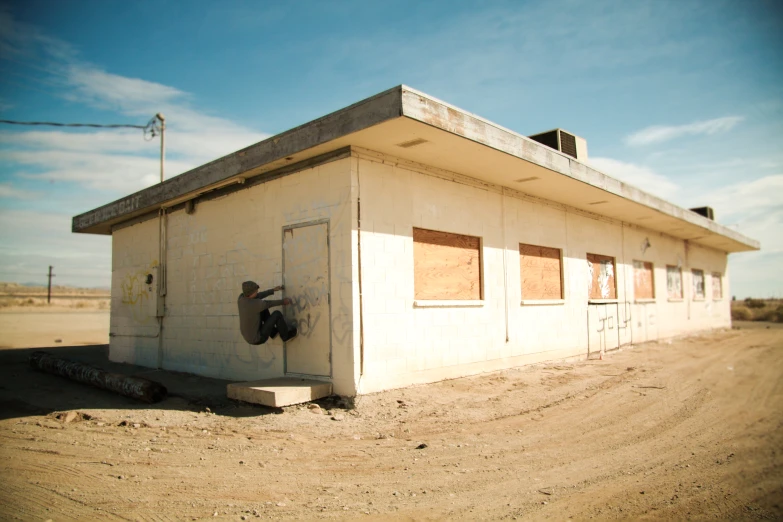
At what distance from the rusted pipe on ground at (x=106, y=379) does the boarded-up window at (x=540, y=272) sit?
740cm

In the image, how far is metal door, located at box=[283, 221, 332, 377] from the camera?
764 cm

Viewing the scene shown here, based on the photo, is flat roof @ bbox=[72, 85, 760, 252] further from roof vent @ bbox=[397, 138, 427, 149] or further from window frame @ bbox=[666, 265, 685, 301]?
window frame @ bbox=[666, 265, 685, 301]

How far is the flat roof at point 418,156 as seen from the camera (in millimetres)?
6660

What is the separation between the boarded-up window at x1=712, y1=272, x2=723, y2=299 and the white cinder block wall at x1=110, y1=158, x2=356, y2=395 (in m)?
22.6

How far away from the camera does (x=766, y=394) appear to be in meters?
2.85

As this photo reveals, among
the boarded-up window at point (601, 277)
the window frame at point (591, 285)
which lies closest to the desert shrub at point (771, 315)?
the window frame at point (591, 285)

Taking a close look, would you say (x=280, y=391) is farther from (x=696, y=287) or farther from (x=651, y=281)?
(x=696, y=287)

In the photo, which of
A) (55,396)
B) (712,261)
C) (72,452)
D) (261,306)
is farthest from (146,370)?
(712,261)

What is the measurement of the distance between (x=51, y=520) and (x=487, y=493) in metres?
3.35

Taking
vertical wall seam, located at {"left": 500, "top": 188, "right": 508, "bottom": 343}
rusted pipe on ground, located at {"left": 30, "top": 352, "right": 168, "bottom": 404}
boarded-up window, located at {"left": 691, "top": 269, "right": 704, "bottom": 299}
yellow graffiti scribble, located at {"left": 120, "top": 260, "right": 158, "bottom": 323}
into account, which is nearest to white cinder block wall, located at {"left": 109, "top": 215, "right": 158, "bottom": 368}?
yellow graffiti scribble, located at {"left": 120, "top": 260, "right": 158, "bottom": 323}

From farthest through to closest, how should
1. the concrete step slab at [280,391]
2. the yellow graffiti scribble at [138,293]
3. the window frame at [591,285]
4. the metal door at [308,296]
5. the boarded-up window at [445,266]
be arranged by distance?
1. the window frame at [591,285]
2. the yellow graffiti scribble at [138,293]
3. the boarded-up window at [445,266]
4. the metal door at [308,296]
5. the concrete step slab at [280,391]

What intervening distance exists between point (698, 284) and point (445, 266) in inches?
705

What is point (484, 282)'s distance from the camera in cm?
970

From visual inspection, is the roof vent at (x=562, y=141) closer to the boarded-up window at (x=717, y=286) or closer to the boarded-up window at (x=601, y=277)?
the boarded-up window at (x=601, y=277)
